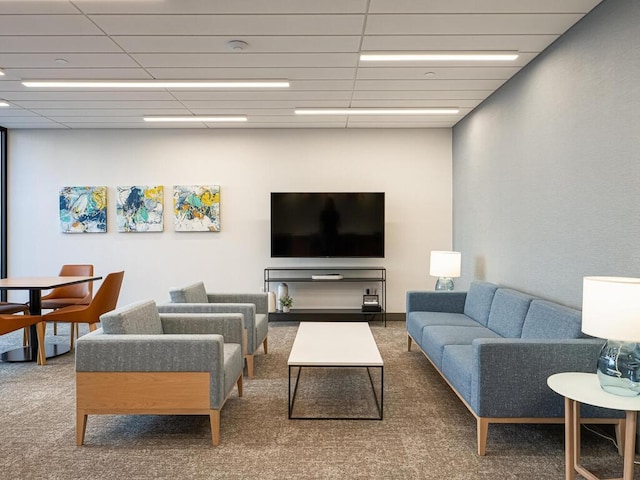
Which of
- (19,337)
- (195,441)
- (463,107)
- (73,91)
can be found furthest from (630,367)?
(19,337)

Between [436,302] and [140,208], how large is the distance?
4407 millimetres

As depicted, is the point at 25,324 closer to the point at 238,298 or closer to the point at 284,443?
the point at 238,298

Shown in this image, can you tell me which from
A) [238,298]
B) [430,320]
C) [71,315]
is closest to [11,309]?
[71,315]

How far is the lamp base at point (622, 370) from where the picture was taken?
7.15 feet

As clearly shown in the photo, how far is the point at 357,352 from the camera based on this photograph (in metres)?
3.40

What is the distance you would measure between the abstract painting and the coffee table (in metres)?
2.90

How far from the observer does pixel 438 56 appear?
12.8ft

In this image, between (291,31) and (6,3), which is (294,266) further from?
(6,3)

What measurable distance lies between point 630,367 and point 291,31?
3.02 m

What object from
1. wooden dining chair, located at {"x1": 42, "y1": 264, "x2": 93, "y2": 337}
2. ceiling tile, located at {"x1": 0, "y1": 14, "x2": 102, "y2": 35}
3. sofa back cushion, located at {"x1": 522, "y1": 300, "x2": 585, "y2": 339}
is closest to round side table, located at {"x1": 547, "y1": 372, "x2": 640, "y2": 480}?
sofa back cushion, located at {"x1": 522, "y1": 300, "x2": 585, "y2": 339}

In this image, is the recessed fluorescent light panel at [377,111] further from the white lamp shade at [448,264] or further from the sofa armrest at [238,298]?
the sofa armrest at [238,298]

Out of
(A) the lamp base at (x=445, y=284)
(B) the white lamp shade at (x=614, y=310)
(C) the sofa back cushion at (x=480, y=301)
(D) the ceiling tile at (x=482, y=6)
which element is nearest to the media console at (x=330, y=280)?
(A) the lamp base at (x=445, y=284)

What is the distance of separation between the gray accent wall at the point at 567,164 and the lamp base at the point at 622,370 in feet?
2.26

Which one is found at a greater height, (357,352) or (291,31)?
(291,31)
